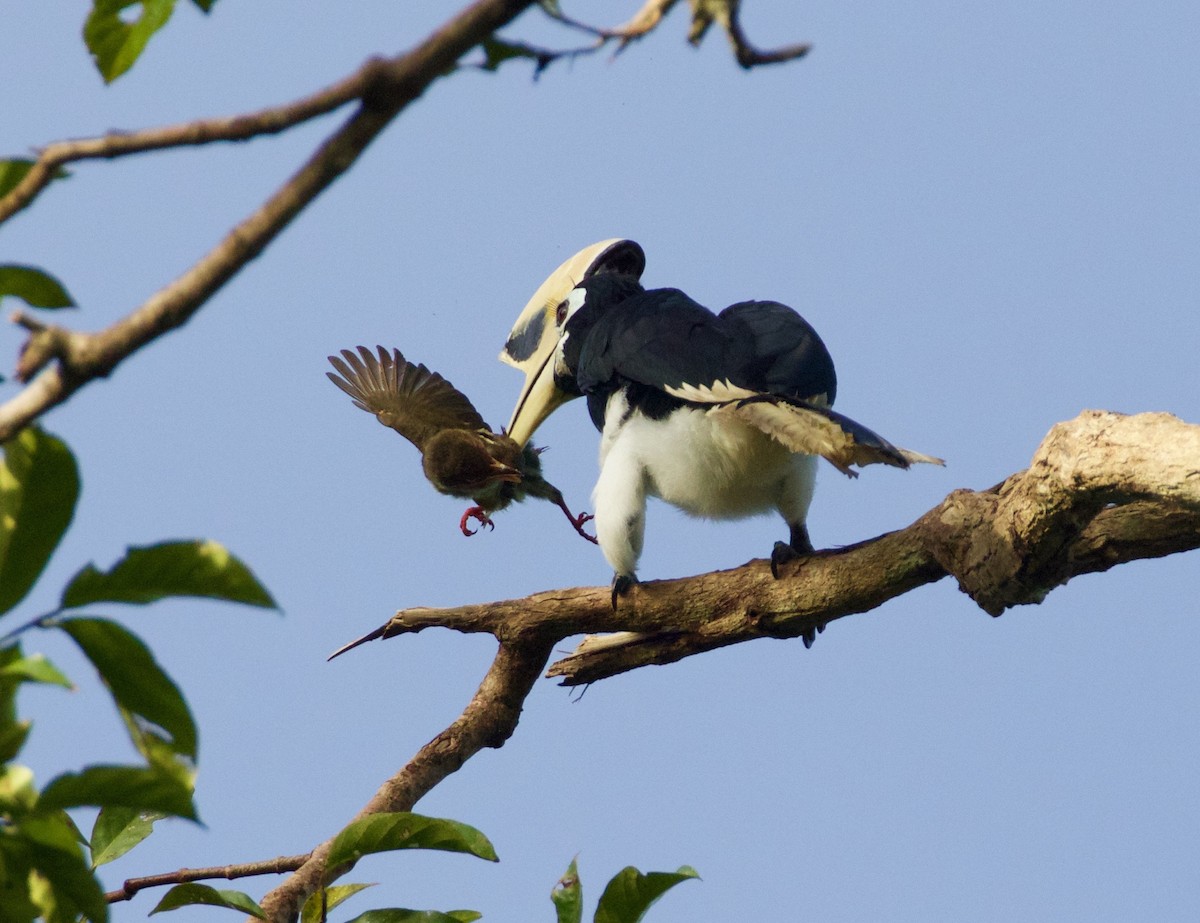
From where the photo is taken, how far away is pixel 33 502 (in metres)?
1.85

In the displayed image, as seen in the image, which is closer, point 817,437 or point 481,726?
point 817,437

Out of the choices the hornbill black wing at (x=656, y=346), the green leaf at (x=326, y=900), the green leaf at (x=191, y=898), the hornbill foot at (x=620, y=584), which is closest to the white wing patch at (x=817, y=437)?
the hornbill black wing at (x=656, y=346)

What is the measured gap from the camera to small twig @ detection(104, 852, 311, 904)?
3348 millimetres

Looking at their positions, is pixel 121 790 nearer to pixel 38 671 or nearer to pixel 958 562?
pixel 38 671

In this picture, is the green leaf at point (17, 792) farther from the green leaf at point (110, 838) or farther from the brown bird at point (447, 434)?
the brown bird at point (447, 434)

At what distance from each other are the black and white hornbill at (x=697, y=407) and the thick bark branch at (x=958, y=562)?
0.16 m

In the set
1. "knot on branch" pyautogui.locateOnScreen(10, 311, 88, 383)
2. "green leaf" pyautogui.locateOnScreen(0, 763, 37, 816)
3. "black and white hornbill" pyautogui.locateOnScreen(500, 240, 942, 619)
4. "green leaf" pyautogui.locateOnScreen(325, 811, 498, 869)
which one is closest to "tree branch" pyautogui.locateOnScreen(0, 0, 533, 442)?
"knot on branch" pyautogui.locateOnScreen(10, 311, 88, 383)

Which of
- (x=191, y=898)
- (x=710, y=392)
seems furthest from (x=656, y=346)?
(x=191, y=898)

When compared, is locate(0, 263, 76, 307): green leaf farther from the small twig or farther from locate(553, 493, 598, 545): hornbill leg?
locate(553, 493, 598, 545): hornbill leg

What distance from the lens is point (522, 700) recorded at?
4879 millimetres

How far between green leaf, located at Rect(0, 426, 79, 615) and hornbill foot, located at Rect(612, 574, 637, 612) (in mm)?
3041

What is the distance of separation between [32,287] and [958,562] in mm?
2715

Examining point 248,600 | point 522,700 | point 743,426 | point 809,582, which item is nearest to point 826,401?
point 743,426

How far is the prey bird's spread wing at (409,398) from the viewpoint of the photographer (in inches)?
246
